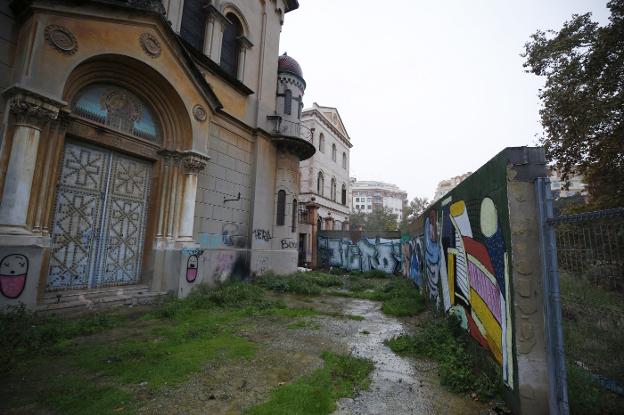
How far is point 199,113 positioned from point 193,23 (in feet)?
11.5

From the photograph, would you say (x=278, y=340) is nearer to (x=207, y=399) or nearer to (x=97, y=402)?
(x=207, y=399)

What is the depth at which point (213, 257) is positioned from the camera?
850cm

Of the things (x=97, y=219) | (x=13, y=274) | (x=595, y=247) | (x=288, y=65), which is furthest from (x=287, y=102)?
(x=595, y=247)

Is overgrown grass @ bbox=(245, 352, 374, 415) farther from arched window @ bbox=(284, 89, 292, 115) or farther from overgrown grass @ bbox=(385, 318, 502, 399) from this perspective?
arched window @ bbox=(284, 89, 292, 115)

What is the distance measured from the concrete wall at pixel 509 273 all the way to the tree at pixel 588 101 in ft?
24.1

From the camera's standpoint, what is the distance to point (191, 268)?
739 centimetres

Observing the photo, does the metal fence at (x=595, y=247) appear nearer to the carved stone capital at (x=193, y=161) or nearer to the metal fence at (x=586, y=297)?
the metal fence at (x=586, y=297)

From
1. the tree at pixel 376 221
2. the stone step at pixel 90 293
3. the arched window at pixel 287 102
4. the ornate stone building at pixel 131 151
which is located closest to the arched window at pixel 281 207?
the ornate stone building at pixel 131 151

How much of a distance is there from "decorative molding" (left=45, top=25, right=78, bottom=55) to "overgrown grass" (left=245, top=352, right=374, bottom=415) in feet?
22.4

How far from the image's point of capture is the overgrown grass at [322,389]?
266 cm

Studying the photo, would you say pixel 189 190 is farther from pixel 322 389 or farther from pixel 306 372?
pixel 322 389

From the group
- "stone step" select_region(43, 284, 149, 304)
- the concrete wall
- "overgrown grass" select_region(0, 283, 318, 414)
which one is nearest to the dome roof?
"stone step" select_region(43, 284, 149, 304)

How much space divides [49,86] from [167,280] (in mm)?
4584

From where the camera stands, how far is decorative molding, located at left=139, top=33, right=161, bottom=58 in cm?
654
